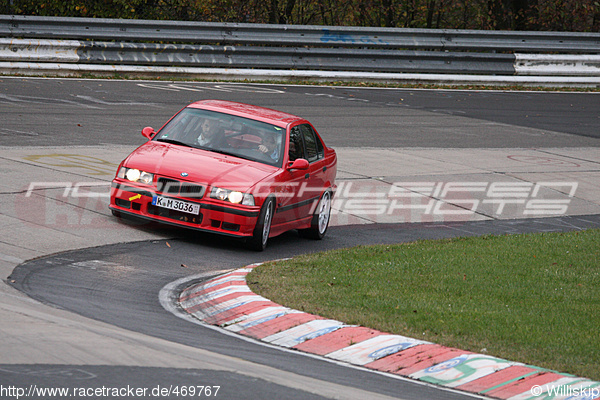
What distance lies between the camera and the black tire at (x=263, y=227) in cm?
939

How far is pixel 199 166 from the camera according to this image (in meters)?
9.55

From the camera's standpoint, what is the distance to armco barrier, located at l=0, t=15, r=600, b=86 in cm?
2078

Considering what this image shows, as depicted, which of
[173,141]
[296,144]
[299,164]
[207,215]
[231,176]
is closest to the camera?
[207,215]

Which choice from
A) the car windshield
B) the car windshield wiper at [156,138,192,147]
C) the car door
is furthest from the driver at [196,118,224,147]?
the car door

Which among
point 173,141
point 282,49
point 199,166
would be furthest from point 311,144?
point 282,49

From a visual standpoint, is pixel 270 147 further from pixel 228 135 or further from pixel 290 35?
pixel 290 35

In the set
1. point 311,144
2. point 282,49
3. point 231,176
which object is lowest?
point 231,176

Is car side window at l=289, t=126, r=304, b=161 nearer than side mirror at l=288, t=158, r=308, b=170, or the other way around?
side mirror at l=288, t=158, r=308, b=170

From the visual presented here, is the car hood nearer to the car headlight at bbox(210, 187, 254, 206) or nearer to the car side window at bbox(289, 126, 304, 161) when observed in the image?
the car headlight at bbox(210, 187, 254, 206)

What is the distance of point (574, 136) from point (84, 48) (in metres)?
11.7

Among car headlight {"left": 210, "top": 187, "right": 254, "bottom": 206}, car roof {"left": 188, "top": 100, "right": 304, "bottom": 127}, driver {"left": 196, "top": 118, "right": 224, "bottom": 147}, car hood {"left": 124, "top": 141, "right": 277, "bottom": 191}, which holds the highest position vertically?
car roof {"left": 188, "top": 100, "right": 304, "bottom": 127}

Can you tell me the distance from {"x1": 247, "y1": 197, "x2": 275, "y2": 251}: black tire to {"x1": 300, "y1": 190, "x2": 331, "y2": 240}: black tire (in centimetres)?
90

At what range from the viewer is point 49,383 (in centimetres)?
432

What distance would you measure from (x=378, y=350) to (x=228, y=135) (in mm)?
4830
